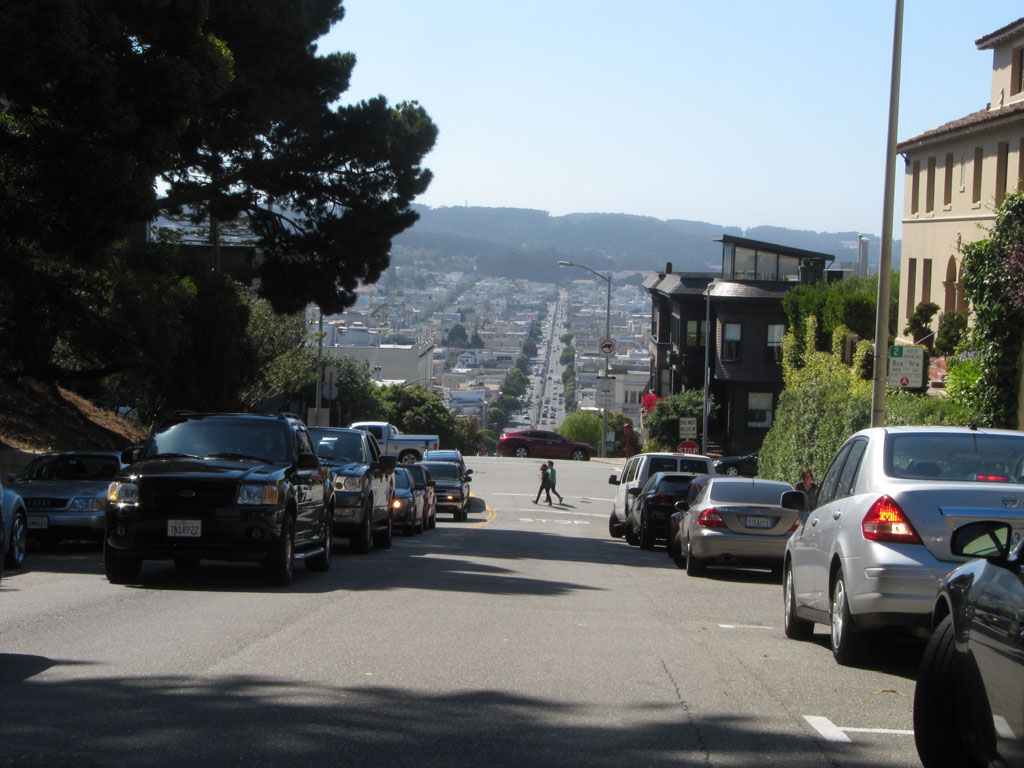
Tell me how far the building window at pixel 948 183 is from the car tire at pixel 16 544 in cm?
3152

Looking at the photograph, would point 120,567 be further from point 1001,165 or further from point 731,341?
point 731,341

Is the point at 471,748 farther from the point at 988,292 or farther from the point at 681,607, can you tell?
the point at 988,292

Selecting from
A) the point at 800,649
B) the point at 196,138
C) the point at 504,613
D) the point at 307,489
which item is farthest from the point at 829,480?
the point at 196,138

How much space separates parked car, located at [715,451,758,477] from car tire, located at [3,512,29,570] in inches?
1347

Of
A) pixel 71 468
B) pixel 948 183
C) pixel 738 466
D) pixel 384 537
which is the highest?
pixel 948 183

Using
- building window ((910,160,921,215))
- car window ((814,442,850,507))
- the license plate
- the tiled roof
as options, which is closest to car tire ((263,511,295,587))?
the license plate

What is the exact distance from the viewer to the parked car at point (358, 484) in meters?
19.0

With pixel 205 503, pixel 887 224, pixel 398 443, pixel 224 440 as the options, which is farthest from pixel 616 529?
pixel 205 503

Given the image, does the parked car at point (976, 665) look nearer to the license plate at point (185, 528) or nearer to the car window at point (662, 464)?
the license plate at point (185, 528)

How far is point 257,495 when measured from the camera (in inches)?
523

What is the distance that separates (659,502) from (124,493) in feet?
45.3

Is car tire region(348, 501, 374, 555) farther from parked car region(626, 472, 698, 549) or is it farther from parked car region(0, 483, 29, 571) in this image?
parked car region(626, 472, 698, 549)

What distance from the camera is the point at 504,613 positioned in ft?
39.6

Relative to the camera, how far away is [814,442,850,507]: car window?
10.2 meters
